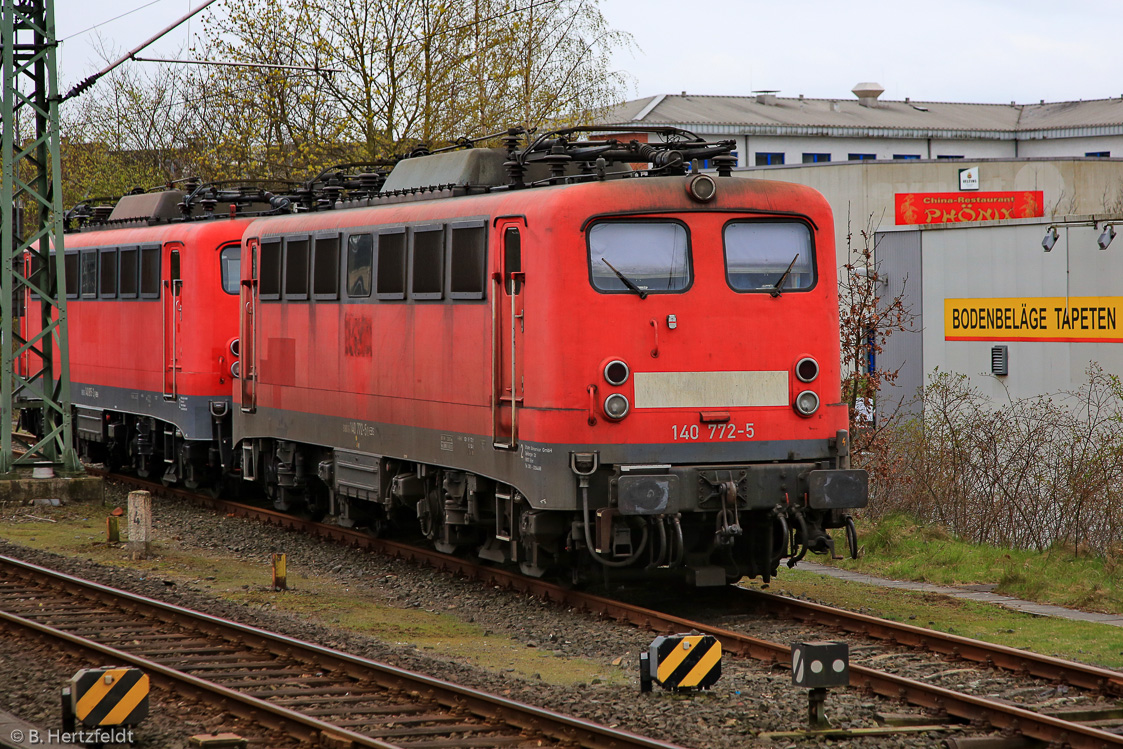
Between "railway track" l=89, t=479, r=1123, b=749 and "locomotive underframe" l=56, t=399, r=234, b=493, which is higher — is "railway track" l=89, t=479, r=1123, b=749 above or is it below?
below

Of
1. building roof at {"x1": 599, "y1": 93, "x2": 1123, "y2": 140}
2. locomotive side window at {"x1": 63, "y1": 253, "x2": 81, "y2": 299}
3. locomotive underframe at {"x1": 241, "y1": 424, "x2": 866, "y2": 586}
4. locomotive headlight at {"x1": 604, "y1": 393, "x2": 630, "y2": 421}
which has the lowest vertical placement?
locomotive underframe at {"x1": 241, "y1": 424, "x2": 866, "y2": 586}

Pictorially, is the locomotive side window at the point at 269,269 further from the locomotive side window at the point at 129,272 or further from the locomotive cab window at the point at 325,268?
the locomotive side window at the point at 129,272

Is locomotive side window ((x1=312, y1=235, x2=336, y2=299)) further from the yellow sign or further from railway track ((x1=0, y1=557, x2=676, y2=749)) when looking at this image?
the yellow sign

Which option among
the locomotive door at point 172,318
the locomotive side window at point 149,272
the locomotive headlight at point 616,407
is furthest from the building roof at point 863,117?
the locomotive headlight at point 616,407

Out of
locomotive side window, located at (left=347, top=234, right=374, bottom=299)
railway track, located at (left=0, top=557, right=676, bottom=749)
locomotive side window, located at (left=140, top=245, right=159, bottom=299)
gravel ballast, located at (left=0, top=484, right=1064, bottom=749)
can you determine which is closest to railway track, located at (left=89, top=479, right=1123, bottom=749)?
gravel ballast, located at (left=0, top=484, right=1064, bottom=749)

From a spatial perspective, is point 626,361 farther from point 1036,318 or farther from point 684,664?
point 1036,318

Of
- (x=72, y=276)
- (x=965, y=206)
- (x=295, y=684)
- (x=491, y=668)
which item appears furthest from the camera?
(x=965, y=206)

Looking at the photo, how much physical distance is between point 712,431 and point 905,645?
83.5 inches

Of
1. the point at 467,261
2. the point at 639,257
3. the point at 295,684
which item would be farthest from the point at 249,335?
the point at 295,684

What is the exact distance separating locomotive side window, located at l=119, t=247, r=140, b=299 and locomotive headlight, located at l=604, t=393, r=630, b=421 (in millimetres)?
11694

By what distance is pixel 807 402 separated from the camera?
1114 centimetres

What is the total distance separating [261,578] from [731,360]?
539 centimetres

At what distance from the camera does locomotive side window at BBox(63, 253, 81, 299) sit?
22641mm

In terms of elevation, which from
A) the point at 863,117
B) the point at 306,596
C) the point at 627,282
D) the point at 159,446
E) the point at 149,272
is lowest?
the point at 306,596
